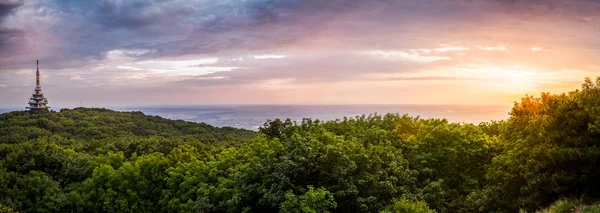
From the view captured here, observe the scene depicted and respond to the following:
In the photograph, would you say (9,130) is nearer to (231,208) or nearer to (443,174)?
(231,208)

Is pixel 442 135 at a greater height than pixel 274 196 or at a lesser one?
greater

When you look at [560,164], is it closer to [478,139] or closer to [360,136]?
[478,139]

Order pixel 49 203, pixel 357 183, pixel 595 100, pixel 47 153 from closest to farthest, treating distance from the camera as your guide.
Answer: pixel 595 100 < pixel 357 183 < pixel 49 203 < pixel 47 153

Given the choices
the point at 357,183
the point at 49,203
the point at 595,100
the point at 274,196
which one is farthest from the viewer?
the point at 49,203

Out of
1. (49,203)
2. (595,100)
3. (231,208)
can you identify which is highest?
(595,100)

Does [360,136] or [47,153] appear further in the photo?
[47,153]

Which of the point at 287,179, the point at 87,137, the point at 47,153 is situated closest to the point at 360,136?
the point at 287,179
